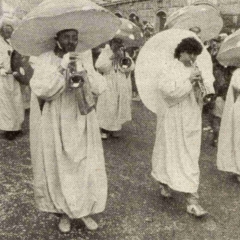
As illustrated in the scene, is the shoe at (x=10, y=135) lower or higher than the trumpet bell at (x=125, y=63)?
lower

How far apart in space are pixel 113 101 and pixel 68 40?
397cm

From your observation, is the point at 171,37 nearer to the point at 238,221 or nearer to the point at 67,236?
the point at 238,221

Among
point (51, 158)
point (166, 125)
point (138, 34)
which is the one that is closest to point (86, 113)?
point (51, 158)

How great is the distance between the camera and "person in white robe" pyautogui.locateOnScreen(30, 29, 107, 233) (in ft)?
14.1

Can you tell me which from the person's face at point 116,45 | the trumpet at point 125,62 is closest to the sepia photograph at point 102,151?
the trumpet at point 125,62

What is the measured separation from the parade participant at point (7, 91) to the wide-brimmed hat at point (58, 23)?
3540 mm

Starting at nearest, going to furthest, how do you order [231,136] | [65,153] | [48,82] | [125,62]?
→ [48,82] < [65,153] < [231,136] < [125,62]

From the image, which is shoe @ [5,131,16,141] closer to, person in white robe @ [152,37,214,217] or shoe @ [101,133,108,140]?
shoe @ [101,133,108,140]

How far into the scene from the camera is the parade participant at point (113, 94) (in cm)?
804

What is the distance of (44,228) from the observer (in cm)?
465

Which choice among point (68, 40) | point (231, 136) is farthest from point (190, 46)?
point (231, 136)

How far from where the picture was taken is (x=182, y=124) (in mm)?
5008

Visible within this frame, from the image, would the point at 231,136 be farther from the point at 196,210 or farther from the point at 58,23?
the point at 58,23

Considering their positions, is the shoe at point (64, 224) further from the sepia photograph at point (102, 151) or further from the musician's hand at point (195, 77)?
the musician's hand at point (195, 77)
